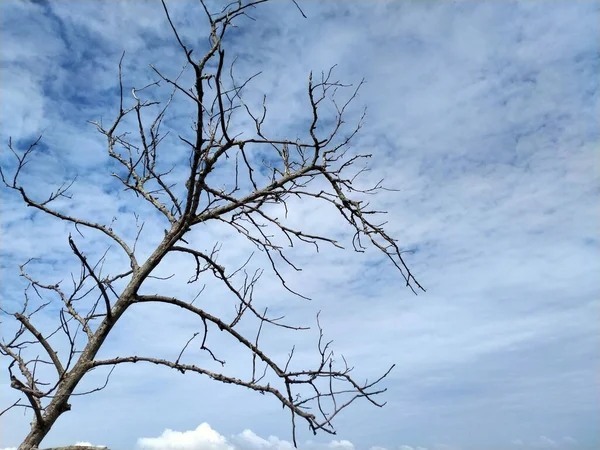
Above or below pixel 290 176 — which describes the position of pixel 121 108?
above

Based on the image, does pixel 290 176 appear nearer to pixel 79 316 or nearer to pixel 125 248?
pixel 125 248

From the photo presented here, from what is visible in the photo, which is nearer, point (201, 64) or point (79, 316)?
point (201, 64)

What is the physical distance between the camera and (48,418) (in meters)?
3.52

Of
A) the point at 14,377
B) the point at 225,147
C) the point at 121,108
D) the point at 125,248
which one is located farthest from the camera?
the point at 121,108

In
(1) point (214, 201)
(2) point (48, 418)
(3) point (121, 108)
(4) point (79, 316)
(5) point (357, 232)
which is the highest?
(3) point (121, 108)

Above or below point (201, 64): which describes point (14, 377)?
below

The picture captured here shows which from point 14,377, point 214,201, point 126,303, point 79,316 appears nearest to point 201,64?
point 214,201

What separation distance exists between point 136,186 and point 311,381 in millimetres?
2522

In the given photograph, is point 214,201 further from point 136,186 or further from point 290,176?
point 136,186

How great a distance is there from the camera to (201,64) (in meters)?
3.50

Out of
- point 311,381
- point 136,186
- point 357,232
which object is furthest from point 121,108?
point 311,381

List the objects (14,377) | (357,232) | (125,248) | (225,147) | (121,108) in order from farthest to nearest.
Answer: (121,108) < (125,248) < (357,232) < (225,147) < (14,377)

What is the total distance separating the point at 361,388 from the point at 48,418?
6.98ft

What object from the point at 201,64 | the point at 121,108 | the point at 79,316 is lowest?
the point at 79,316
